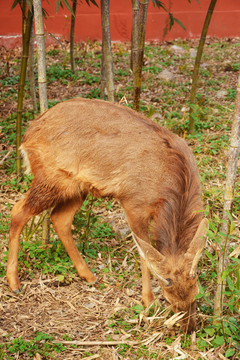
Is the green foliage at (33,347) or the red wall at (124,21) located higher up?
the red wall at (124,21)

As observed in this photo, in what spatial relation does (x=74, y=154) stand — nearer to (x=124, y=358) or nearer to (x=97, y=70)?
(x=124, y=358)

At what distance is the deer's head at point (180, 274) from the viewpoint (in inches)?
127

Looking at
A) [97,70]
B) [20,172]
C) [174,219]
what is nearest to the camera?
[174,219]

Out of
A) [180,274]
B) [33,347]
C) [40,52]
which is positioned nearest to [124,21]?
[40,52]

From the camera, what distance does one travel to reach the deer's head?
3215mm

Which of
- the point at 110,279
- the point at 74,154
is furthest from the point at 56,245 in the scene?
the point at 74,154

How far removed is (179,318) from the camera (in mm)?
3248

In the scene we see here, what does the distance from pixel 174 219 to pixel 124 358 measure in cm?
106

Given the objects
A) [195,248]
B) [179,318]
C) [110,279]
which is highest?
[195,248]

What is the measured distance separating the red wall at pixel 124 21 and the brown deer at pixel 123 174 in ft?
18.3

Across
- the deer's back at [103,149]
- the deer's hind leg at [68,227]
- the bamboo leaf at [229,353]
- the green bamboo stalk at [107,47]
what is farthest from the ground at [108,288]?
the deer's back at [103,149]

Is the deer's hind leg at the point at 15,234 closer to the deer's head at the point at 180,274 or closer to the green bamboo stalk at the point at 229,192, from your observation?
the deer's head at the point at 180,274

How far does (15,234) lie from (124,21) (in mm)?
Answer: 6635

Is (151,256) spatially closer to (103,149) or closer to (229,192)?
(229,192)
